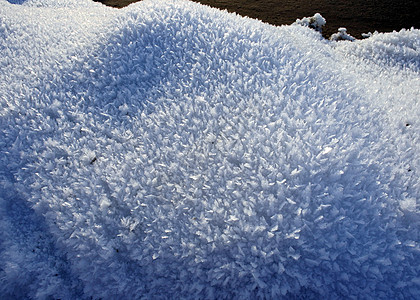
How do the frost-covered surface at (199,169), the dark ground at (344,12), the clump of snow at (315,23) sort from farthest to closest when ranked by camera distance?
1. the dark ground at (344,12)
2. the clump of snow at (315,23)
3. the frost-covered surface at (199,169)

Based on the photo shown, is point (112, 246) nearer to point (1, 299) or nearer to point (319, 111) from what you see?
point (1, 299)

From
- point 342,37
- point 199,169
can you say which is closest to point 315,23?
point 342,37

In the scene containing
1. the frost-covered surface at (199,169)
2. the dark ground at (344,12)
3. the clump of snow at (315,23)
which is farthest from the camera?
the dark ground at (344,12)

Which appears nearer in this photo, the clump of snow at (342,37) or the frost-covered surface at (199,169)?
the frost-covered surface at (199,169)

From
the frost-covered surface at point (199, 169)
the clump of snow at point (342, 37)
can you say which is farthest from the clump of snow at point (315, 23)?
the frost-covered surface at point (199, 169)

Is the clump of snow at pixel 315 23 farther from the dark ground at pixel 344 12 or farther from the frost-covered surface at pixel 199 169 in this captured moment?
the frost-covered surface at pixel 199 169

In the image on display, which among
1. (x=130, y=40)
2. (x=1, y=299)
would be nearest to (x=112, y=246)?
(x=1, y=299)
